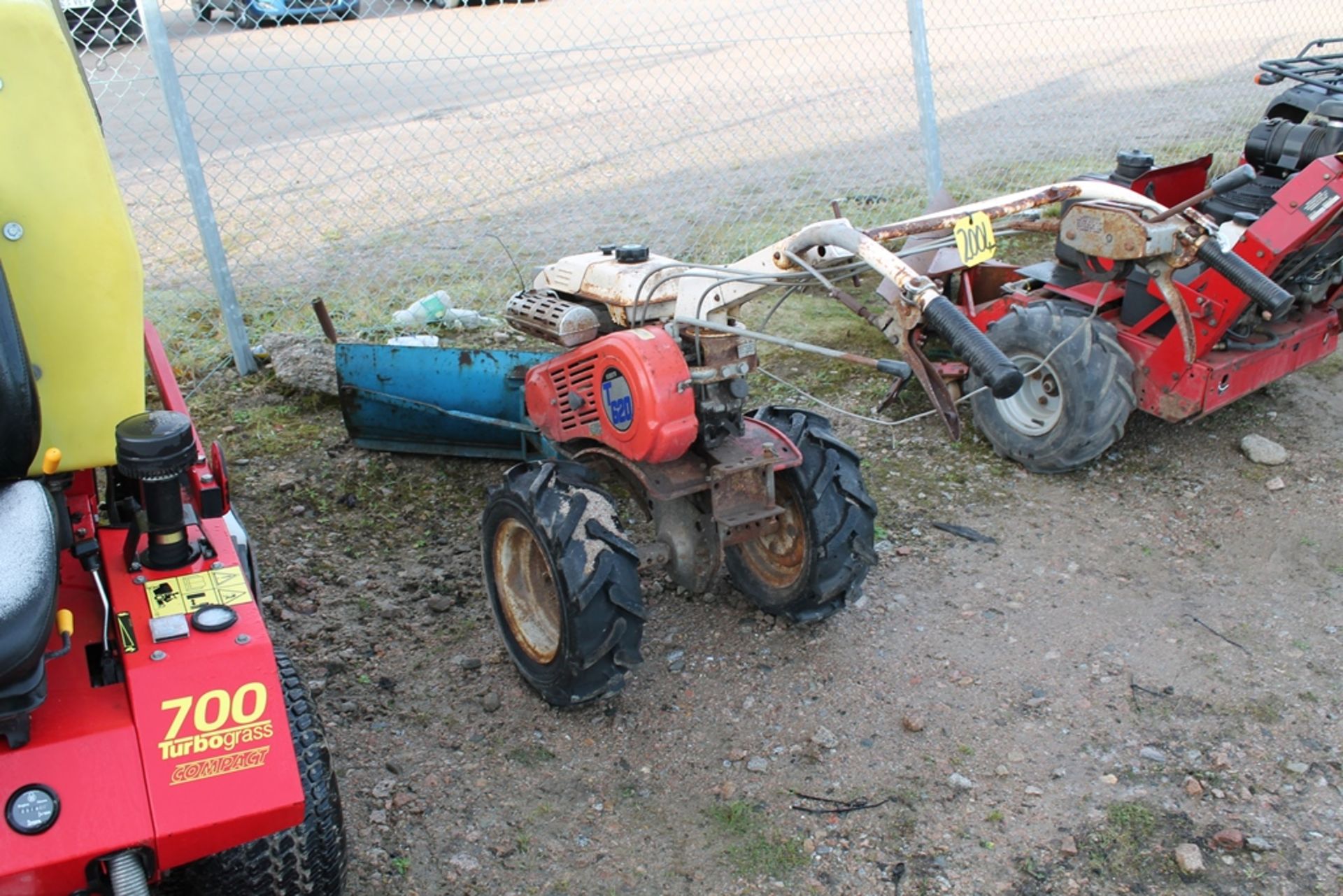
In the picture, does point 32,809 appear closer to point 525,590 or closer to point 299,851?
point 299,851

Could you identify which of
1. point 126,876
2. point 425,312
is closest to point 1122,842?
point 126,876

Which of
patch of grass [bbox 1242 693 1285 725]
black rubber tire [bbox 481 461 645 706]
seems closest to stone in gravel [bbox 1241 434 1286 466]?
patch of grass [bbox 1242 693 1285 725]

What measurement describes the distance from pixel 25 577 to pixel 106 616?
0.36 meters

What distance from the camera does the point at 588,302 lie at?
11.6ft

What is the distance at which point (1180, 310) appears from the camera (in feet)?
12.2

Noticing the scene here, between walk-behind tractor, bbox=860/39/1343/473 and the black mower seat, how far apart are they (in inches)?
114

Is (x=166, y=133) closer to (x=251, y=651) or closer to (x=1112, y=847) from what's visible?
(x=251, y=651)

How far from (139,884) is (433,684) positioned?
1540 mm

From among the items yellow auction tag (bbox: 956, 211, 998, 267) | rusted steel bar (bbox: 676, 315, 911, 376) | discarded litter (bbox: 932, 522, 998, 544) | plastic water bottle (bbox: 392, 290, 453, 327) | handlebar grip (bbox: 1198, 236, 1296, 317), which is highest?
yellow auction tag (bbox: 956, 211, 998, 267)

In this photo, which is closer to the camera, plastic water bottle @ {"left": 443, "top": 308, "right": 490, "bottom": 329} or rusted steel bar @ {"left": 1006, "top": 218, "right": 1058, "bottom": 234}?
rusted steel bar @ {"left": 1006, "top": 218, "right": 1058, "bottom": 234}

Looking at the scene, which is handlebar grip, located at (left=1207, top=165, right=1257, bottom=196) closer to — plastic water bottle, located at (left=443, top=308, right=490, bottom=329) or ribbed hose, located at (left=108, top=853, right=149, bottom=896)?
ribbed hose, located at (left=108, top=853, right=149, bottom=896)

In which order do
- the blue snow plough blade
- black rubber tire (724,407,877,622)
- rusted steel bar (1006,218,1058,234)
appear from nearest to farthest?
black rubber tire (724,407,877,622) → rusted steel bar (1006,218,1058,234) → the blue snow plough blade

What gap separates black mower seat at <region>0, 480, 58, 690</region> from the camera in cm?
182

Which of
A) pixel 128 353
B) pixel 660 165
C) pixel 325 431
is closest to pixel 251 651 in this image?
pixel 128 353
